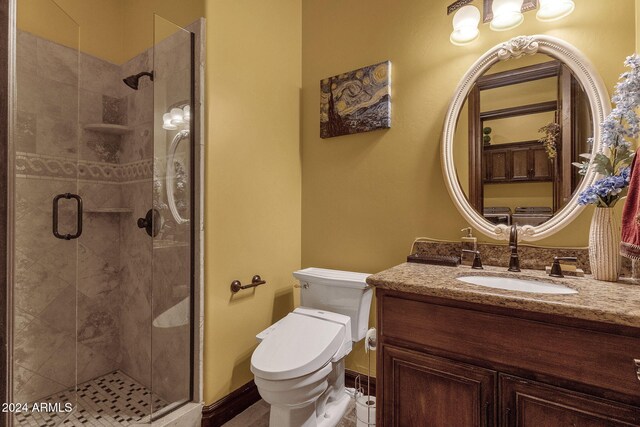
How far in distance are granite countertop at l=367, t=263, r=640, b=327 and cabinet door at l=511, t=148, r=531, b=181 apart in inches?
18.0

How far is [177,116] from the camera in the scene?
1763mm

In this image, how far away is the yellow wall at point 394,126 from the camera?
55.0 inches

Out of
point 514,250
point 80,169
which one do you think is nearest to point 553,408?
point 514,250

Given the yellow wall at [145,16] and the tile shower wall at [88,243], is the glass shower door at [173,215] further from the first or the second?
the yellow wall at [145,16]

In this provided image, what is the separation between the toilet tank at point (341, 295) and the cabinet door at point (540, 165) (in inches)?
38.9

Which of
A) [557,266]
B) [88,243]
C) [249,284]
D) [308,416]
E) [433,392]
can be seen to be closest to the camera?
[433,392]

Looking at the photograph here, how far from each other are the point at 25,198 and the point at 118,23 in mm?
1538

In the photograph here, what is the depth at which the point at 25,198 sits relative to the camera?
172cm

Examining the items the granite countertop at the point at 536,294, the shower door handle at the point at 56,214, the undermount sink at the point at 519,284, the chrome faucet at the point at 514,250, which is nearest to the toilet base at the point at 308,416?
the granite countertop at the point at 536,294

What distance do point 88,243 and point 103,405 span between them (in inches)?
40.3

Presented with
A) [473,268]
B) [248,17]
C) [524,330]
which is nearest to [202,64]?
[248,17]

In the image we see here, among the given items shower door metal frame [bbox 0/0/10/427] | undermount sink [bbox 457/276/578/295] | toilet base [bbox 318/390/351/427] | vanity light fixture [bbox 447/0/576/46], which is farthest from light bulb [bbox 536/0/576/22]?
toilet base [bbox 318/390/351/427]

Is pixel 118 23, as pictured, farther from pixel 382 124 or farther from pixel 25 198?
pixel 382 124

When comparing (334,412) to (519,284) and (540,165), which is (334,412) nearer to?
(519,284)
